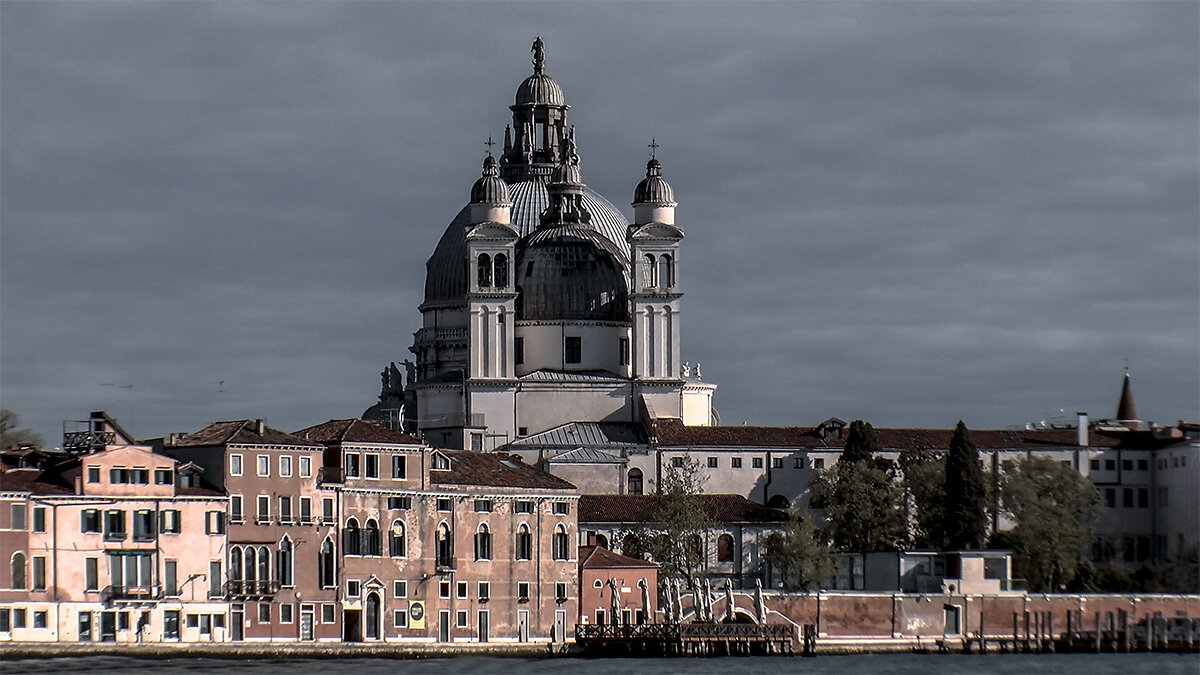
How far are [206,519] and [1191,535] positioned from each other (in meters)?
46.4

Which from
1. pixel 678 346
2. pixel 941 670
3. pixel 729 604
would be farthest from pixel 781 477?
pixel 941 670

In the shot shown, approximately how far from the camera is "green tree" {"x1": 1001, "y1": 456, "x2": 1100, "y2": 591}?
104 meters

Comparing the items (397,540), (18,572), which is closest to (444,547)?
(397,540)

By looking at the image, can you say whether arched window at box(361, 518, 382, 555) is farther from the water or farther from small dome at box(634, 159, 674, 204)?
small dome at box(634, 159, 674, 204)

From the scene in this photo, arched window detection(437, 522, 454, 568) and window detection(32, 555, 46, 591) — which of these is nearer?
window detection(32, 555, 46, 591)

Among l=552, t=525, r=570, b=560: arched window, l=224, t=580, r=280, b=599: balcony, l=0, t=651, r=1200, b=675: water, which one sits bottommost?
l=0, t=651, r=1200, b=675: water

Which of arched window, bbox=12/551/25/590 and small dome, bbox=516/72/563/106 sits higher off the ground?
small dome, bbox=516/72/563/106

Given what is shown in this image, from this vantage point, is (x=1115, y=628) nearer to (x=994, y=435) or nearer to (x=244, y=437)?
(x=994, y=435)

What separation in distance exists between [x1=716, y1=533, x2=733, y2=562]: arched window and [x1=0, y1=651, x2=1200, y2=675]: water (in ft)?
46.2

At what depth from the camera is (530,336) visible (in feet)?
397

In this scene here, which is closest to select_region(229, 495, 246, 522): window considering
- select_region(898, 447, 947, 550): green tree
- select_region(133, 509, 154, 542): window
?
select_region(133, 509, 154, 542): window

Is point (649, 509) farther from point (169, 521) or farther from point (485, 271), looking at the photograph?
point (169, 521)

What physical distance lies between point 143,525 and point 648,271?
4059 cm

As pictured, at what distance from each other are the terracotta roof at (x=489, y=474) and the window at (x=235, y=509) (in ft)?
24.3
